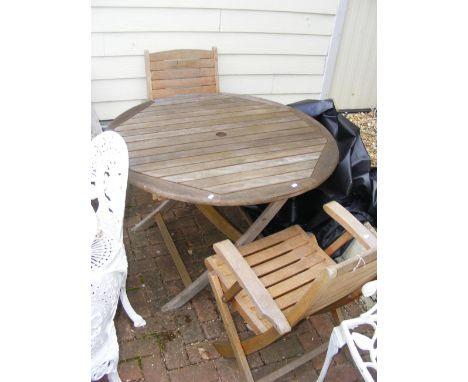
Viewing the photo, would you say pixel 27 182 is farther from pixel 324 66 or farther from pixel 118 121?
pixel 324 66

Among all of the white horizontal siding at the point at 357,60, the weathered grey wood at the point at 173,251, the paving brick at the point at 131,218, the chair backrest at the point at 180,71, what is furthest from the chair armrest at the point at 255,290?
the white horizontal siding at the point at 357,60

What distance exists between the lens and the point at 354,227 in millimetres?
2182

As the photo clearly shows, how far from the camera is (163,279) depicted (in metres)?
2.89

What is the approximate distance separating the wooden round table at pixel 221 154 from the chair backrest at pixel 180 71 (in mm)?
204

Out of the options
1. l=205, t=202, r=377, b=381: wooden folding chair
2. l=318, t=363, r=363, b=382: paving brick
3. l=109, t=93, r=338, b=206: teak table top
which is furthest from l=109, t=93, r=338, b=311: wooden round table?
l=318, t=363, r=363, b=382: paving brick

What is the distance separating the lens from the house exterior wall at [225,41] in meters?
3.30

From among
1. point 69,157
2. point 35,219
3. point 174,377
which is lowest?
point 174,377

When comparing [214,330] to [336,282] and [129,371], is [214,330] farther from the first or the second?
[336,282]

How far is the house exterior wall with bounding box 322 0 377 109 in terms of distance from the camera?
3984 mm

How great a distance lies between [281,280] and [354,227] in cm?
44
